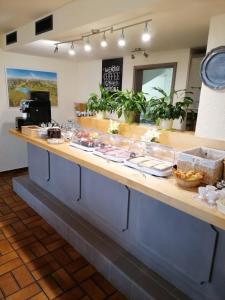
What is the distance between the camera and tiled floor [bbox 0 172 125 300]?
1678 mm

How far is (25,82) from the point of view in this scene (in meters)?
3.91

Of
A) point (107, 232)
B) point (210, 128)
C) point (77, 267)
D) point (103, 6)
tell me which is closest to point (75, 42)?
point (103, 6)

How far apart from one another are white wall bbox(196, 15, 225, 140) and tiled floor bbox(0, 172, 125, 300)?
59.4 inches

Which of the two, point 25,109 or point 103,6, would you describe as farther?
point 25,109

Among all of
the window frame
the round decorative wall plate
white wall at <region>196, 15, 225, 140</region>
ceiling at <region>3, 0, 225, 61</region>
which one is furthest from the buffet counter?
the window frame

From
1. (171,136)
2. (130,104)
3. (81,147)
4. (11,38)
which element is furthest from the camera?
(11,38)

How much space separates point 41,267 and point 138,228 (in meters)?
0.93

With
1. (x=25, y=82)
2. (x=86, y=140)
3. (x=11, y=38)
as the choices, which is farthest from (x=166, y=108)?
(x=25, y=82)

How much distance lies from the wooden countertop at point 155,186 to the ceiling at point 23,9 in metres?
1.50

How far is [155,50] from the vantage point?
124 inches

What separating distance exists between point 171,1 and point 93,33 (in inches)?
40.8

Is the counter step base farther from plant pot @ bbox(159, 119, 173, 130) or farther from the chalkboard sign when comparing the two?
the chalkboard sign

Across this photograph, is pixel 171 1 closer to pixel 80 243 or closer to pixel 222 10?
pixel 222 10

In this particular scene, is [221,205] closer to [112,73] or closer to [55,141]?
[55,141]
